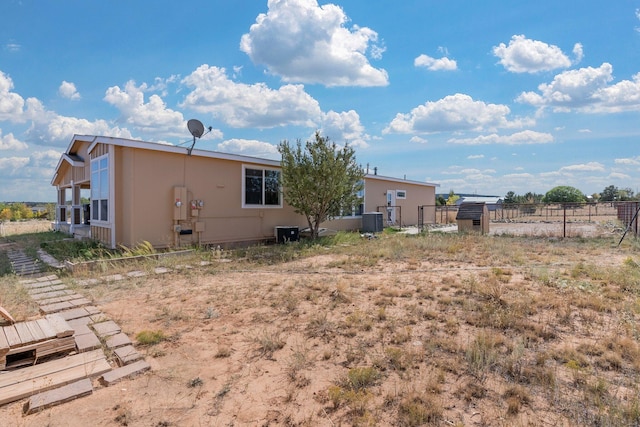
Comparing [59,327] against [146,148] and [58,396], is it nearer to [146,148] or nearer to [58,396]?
[58,396]

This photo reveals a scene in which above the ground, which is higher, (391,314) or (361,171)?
(361,171)

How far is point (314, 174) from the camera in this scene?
1013cm

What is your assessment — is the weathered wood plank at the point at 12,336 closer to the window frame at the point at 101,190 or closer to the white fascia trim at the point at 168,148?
the white fascia trim at the point at 168,148

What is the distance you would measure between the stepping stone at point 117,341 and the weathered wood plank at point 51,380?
0.97 feet

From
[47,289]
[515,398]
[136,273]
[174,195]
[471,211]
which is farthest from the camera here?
[471,211]

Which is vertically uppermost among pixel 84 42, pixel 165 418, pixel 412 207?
pixel 84 42

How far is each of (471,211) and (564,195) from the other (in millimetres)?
36881

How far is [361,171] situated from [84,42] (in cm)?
853

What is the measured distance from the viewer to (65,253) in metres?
8.60

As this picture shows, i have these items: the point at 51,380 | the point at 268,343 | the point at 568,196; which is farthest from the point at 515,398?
the point at 568,196

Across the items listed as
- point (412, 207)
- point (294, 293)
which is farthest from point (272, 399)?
point (412, 207)

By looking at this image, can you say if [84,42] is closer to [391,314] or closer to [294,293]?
[294,293]

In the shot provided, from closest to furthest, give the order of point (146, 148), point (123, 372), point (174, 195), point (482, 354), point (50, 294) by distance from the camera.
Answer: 1. point (123, 372)
2. point (482, 354)
3. point (50, 294)
4. point (146, 148)
5. point (174, 195)

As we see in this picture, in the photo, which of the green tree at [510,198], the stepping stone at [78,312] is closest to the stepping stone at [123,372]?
the stepping stone at [78,312]
